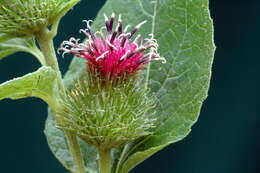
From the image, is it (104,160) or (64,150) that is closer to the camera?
(104,160)

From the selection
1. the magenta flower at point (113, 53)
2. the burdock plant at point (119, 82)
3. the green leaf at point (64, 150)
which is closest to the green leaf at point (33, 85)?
the burdock plant at point (119, 82)

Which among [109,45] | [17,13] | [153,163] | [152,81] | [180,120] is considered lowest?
[153,163]

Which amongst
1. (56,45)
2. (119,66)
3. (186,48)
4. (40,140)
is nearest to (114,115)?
(119,66)

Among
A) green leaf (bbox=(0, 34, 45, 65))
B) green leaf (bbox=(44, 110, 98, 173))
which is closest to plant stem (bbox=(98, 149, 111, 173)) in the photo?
green leaf (bbox=(44, 110, 98, 173))

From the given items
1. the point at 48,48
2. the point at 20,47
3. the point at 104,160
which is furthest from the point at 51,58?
the point at 104,160

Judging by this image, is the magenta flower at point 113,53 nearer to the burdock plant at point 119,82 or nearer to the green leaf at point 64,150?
the burdock plant at point 119,82

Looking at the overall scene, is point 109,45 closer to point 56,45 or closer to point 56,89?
point 56,89

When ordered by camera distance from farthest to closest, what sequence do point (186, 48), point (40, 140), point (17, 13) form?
point (40, 140) < point (186, 48) < point (17, 13)

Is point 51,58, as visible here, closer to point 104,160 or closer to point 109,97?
point 109,97
